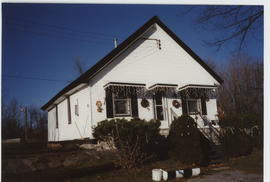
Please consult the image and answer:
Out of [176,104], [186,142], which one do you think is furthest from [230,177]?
[176,104]

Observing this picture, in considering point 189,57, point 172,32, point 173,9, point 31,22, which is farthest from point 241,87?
point 31,22

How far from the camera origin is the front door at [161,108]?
10.0 m

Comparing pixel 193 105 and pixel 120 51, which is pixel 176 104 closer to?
pixel 193 105

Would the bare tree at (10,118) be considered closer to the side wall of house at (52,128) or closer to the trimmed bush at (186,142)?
the trimmed bush at (186,142)

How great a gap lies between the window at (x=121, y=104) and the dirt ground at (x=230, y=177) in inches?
168

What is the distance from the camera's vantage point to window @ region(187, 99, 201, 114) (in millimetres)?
11172

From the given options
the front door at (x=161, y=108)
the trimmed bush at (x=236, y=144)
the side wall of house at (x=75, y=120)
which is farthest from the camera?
the front door at (x=161, y=108)

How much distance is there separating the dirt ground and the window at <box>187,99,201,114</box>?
485cm

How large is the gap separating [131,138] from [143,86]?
2793mm

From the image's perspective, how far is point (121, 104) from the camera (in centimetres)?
939

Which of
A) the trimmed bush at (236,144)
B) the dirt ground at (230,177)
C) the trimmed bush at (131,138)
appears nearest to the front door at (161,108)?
the trimmed bush at (131,138)

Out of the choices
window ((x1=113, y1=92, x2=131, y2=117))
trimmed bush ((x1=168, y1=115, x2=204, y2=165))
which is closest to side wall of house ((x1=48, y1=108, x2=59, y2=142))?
window ((x1=113, y1=92, x2=131, y2=117))

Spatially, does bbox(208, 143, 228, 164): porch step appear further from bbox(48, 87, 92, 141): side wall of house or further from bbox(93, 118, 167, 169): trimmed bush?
bbox(48, 87, 92, 141): side wall of house
